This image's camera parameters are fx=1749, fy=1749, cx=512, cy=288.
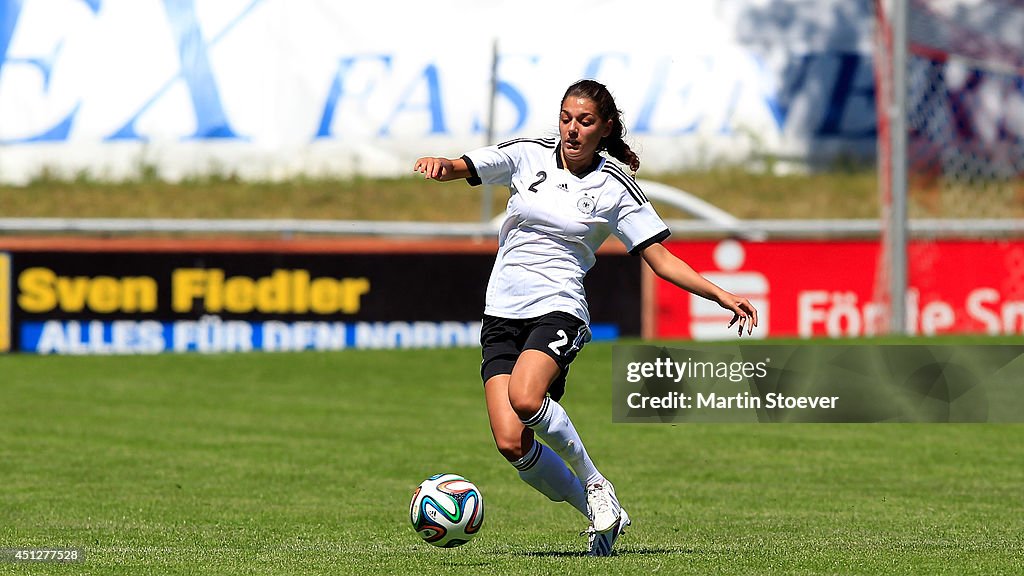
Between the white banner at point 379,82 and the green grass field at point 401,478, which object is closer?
the green grass field at point 401,478

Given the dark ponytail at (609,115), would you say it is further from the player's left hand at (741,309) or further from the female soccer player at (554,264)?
the player's left hand at (741,309)

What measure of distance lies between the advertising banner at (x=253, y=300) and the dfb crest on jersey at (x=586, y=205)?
501 inches

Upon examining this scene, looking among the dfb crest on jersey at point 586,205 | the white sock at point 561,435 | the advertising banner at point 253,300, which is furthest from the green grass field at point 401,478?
the dfb crest on jersey at point 586,205

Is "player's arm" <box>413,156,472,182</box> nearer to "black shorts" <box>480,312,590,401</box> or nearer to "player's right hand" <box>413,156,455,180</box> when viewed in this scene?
"player's right hand" <box>413,156,455,180</box>

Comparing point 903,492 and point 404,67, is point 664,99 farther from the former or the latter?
point 903,492

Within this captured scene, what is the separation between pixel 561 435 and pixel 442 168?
1348 millimetres

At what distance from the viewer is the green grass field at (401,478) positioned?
781 cm

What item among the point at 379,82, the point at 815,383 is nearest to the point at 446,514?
the point at 815,383

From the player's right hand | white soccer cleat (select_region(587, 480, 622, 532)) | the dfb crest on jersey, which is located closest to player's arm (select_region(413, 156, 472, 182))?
the player's right hand

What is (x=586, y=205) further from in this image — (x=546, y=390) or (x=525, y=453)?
(x=525, y=453)

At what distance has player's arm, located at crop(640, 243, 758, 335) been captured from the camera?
760 centimetres

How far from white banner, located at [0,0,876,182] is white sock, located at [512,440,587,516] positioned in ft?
76.8

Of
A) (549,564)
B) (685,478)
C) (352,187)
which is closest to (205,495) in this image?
(685,478)

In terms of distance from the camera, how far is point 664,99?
32125 mm
